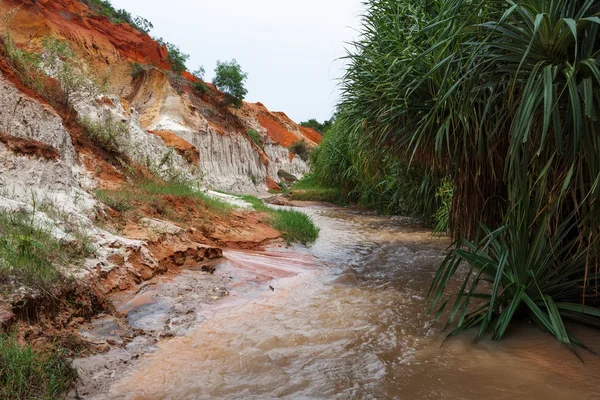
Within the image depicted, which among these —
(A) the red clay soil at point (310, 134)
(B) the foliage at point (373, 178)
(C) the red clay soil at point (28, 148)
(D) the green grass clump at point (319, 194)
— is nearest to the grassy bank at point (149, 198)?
(C) the red clay soil at point (28, 148)

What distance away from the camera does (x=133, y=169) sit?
26.5 feet

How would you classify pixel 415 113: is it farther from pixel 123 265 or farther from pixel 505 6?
pixel 123 265

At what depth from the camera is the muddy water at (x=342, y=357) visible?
226 cm

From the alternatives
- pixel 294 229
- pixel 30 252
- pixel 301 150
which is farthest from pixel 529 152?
pixel 301 150

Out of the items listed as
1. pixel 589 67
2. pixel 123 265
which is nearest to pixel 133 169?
pixel 123 265

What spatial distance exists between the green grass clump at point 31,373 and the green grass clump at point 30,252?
59 centimetres

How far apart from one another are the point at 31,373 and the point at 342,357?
1.79 metres

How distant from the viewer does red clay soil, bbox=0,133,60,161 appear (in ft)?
15.2

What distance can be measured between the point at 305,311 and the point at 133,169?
573 centimetres

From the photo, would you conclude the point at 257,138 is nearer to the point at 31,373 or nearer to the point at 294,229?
the point at 294,229

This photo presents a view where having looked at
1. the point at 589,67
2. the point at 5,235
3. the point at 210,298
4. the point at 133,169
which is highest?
the point at 589,67

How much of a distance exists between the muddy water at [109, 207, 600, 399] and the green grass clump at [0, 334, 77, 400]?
0.90 ft

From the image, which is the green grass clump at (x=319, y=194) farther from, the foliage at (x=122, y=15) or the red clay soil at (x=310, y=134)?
the red clay soil at (x=310, y=134)

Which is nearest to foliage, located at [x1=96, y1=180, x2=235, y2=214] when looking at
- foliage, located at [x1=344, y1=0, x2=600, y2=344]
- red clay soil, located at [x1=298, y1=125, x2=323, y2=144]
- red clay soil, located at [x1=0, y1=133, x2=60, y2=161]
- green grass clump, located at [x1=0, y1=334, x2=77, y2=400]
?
red clay soil, located at [x1=0, y1=133, x2=60, y2=161]
